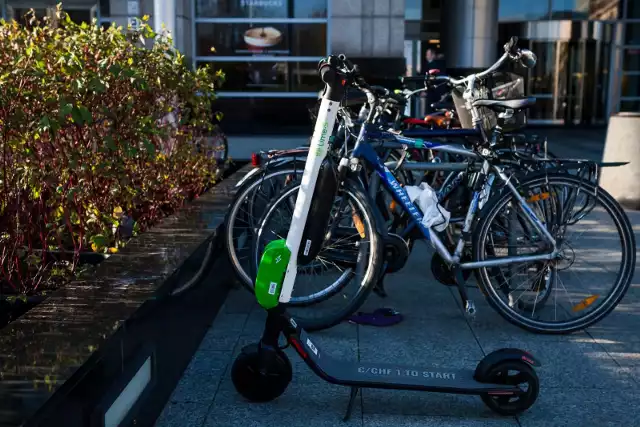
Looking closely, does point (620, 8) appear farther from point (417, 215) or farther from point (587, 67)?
point (417, 215)

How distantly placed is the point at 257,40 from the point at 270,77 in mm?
767

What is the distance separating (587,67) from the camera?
21.9 meters

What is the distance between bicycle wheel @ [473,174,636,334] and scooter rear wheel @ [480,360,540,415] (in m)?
0.91

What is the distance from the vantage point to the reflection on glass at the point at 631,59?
72.6 ft

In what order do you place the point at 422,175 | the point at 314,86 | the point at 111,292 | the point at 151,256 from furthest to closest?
the point at 314,86
the point at 422,175
the point at 151,256
the point at 111,292

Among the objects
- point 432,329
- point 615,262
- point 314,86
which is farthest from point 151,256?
point 314,86

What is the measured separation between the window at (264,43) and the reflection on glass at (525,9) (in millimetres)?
8764

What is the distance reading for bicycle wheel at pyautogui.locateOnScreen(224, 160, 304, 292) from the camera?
14.1 feet

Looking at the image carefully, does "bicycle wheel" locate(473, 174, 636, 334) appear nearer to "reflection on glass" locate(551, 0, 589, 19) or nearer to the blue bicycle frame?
the blue bicycle frame

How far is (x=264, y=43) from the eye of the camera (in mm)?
14852

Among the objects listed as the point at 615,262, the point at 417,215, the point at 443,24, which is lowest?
the point at 615,262

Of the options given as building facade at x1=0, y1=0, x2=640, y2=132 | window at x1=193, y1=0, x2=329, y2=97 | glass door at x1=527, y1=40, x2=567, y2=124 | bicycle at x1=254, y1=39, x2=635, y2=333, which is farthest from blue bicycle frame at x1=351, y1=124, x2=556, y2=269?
glass door at x1=527, y1=40, x2=567, y2=124

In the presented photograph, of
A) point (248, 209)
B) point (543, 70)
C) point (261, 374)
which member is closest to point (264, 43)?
point (543, 70)

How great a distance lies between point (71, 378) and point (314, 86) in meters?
13.2
